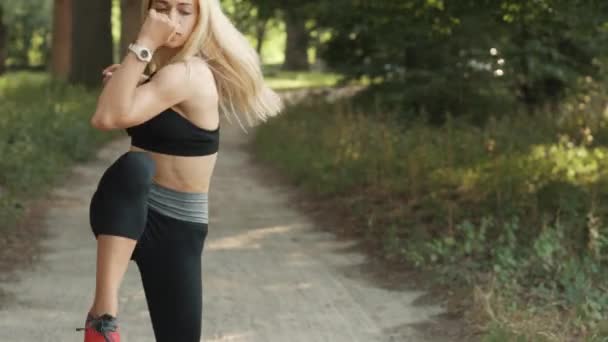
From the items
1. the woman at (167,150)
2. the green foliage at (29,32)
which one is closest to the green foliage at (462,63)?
the woman at (167,150)

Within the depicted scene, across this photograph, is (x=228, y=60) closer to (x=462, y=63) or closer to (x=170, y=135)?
(x=170, y=135)

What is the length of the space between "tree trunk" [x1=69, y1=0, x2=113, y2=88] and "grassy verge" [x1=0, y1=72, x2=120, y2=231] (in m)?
1.69

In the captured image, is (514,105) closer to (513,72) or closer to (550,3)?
(513,72)

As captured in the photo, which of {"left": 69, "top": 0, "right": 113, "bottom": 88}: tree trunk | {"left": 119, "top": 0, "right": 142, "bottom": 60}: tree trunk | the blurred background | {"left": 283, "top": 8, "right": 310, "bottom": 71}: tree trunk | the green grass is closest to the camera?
the blurred background

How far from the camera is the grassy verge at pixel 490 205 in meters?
7.02

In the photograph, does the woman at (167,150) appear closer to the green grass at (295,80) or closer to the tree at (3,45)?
the green grass at (295,80)

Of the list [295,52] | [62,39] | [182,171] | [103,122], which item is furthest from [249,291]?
[295,52]

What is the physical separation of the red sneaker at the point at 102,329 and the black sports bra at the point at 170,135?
56 centimetres

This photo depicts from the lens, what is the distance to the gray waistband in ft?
12.4

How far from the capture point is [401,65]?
63.5 feet

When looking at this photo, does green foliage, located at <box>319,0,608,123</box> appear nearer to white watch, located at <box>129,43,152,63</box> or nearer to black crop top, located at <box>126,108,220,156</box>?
black crop top, located at <box>126,108,220,156</box>

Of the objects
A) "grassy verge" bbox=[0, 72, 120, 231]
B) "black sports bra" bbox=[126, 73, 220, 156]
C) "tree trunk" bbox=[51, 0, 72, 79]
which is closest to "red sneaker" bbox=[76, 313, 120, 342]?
"black sports bra" bbox=[126, 73, 220, 156]

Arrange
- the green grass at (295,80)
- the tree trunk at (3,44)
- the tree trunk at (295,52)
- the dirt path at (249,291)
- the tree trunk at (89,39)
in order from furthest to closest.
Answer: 1. the tree trunk at (3,44)
2. the tree trunk at (295,52)
3. the green grass at (295,80)
4. the tree trunk at (89,39)
5. the dirt path at (249,291)

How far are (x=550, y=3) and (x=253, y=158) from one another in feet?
30.9
